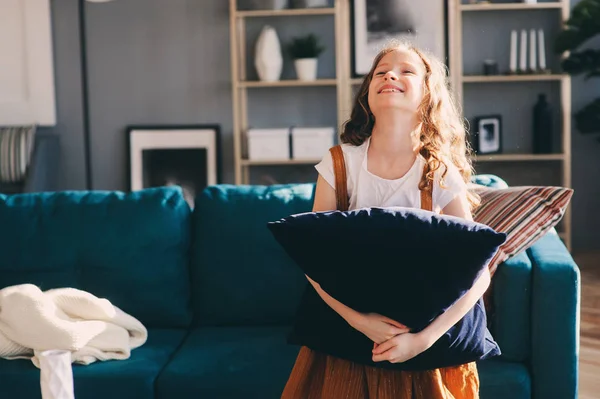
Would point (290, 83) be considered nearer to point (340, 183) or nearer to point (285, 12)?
point (285, 12)

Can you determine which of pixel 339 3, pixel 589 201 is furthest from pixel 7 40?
pixel 589 201

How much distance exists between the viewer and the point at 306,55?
543cm

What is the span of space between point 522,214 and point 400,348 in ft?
2.81

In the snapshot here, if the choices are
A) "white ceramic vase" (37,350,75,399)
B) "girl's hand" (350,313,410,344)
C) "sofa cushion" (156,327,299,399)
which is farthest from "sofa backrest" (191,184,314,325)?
"white ceramic vase" (37,350,75,399)

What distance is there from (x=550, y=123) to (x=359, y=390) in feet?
12.7

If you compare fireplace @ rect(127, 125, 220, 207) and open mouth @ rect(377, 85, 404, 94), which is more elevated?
open mouth @ rect(377, 85, 404, 94)

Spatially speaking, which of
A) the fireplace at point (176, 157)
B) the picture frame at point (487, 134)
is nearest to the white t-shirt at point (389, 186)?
the picture frame at point (487, 134)

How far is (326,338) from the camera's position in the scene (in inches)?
74.0

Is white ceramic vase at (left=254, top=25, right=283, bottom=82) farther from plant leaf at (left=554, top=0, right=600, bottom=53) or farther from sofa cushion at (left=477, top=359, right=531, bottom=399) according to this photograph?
sofa cushion at (left=477, top=359, right=531, bottom=399)

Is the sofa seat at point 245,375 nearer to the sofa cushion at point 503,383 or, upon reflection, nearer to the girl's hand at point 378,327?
the sofa cushion at point 503,383

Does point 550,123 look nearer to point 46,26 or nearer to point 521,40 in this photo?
point 521,40

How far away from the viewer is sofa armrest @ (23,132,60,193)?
530 cm

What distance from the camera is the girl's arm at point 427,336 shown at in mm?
1756

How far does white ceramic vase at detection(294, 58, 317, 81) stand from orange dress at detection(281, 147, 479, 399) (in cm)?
356
